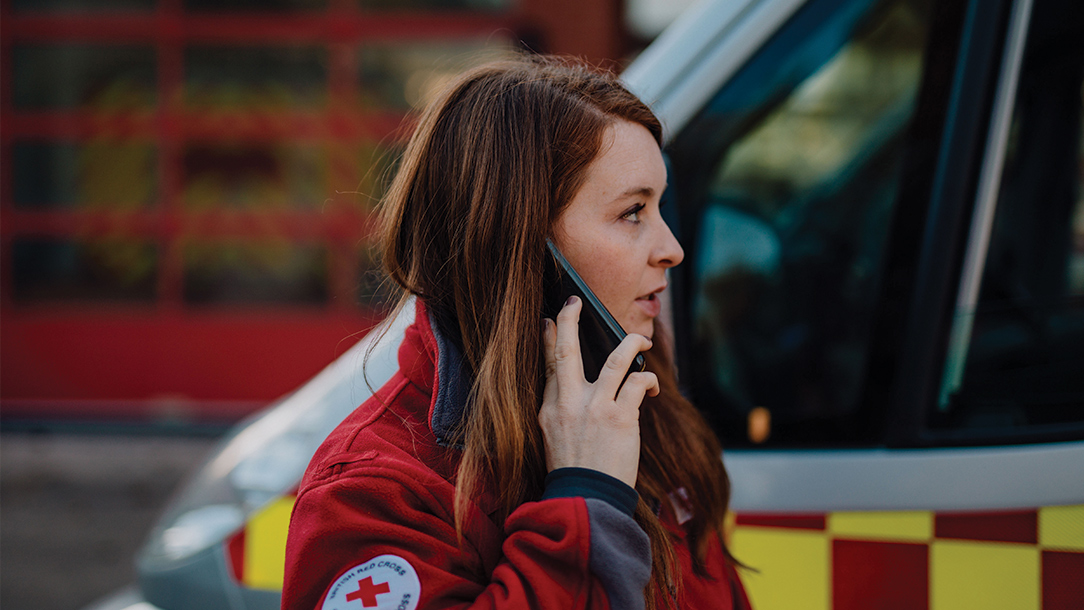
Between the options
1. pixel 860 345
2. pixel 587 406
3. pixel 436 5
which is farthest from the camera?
pixel 436 5

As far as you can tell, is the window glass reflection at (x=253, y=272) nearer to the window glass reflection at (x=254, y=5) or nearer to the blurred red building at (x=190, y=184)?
the blurred red building at (x=190, y=184)

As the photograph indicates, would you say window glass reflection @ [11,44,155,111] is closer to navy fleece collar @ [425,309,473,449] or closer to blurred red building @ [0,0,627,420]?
blurred red building @ [0,0,627,420]

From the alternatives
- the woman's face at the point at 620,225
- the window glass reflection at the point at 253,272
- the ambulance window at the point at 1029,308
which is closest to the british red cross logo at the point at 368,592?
the woman's face at the point at 620,225

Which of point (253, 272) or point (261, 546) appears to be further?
point (253, 272)

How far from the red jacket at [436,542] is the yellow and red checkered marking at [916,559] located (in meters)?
0.60

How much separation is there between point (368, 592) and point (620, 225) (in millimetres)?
565

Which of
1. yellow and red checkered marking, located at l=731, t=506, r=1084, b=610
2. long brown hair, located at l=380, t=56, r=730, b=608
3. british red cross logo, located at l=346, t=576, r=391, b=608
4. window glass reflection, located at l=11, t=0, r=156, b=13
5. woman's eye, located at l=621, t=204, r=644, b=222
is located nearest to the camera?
british red cross logo, located at l=346, t=576, r=391, b=608

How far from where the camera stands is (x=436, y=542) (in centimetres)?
98

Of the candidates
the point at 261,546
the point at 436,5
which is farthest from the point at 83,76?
the point at 261,546

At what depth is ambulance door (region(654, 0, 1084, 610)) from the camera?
57.0 inches

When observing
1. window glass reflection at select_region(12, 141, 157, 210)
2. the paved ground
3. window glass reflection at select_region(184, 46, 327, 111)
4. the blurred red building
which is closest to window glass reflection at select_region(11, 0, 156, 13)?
the blurred red building

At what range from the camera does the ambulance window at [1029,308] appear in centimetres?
155

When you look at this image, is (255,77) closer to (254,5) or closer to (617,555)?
(254,5)

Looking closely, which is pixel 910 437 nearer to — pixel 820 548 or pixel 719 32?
pixel 820 548
